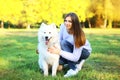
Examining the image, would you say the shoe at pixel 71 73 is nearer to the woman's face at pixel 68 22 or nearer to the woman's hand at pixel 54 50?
the woman's hand at pixel 54 50

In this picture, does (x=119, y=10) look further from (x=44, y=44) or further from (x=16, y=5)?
(x=44, y=44)

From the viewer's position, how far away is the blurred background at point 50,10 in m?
42.6

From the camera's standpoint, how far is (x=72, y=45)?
731 centimetres

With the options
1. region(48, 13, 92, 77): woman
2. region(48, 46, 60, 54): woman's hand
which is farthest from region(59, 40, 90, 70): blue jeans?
region(48, 46, 60, 54): woman's hand

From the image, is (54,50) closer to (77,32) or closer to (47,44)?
(47,44)

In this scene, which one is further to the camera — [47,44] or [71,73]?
[71,73]

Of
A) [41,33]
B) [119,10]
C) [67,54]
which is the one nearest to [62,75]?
[67,54]

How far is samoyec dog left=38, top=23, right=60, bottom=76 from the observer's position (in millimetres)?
6570

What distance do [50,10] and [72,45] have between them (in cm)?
3502

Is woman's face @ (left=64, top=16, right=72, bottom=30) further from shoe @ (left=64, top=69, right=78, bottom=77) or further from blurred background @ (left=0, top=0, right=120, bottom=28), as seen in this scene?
blurred background @ (left=0, top=0, right=120, bottom=28)

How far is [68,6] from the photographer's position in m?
44.8

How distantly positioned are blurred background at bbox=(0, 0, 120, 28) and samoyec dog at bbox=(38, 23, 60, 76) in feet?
113

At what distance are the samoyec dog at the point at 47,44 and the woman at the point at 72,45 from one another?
97mm

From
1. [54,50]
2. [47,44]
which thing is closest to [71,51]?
[54,50]
